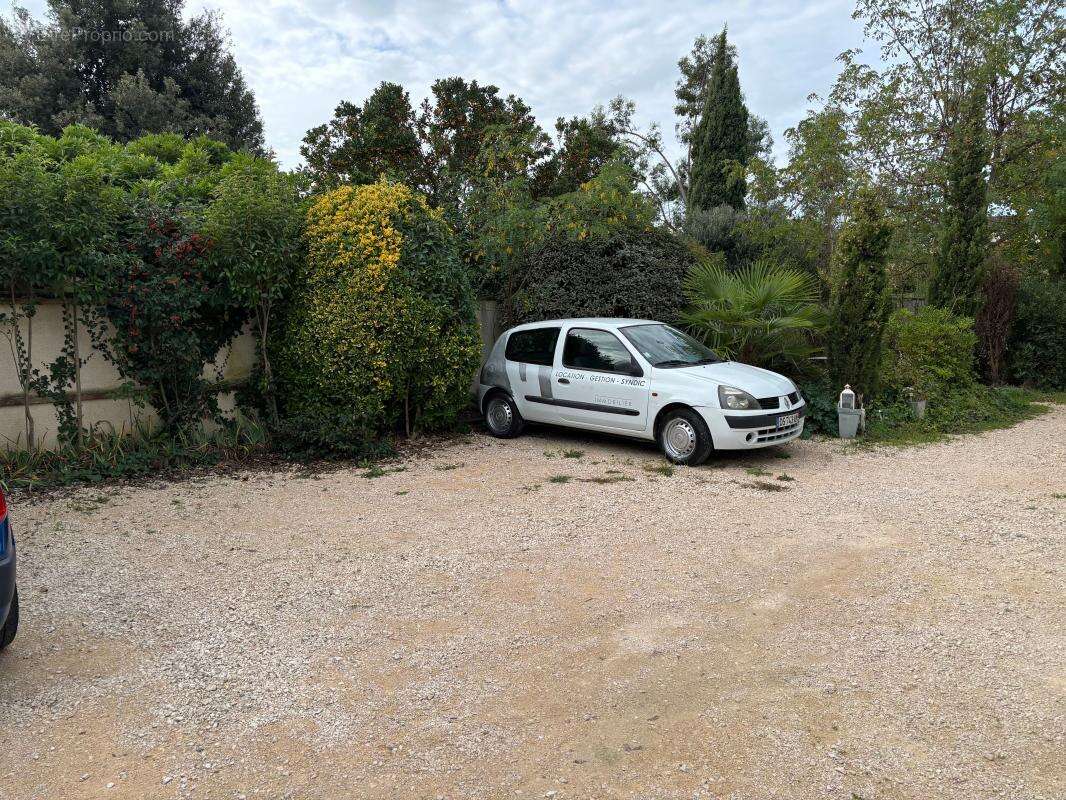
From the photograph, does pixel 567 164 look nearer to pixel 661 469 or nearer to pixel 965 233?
pixel 965 233

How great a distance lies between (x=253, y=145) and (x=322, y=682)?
22286 millimetres

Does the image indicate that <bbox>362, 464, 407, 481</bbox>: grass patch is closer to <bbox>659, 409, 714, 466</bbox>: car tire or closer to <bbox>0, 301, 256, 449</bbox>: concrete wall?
<bbox>0, 301, 256, 449</bbox>: concrete wall

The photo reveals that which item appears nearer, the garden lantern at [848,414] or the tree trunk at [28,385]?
the tree trunk at [28,385]

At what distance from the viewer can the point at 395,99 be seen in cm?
1767

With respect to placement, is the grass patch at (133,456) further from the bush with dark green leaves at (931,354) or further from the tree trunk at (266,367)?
the bush with dark green leaves at (931,354)

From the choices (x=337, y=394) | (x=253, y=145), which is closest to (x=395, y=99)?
(x=253, y=145)

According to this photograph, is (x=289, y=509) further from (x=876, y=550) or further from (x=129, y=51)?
(x=129, y=51)

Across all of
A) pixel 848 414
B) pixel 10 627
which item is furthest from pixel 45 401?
pixel 848 414

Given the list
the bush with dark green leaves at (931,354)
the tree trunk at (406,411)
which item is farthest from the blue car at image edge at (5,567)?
the bush with dark green leaves at (931,354)

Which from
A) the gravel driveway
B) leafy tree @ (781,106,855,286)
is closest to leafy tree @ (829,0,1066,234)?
leafy tree @ (781,106,855,286)

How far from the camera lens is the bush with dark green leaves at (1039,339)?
1384cm

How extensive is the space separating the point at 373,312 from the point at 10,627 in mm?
4961

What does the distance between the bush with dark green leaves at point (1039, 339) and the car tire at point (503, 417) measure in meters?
10.5

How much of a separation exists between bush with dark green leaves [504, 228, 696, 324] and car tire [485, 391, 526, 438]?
1495mm
